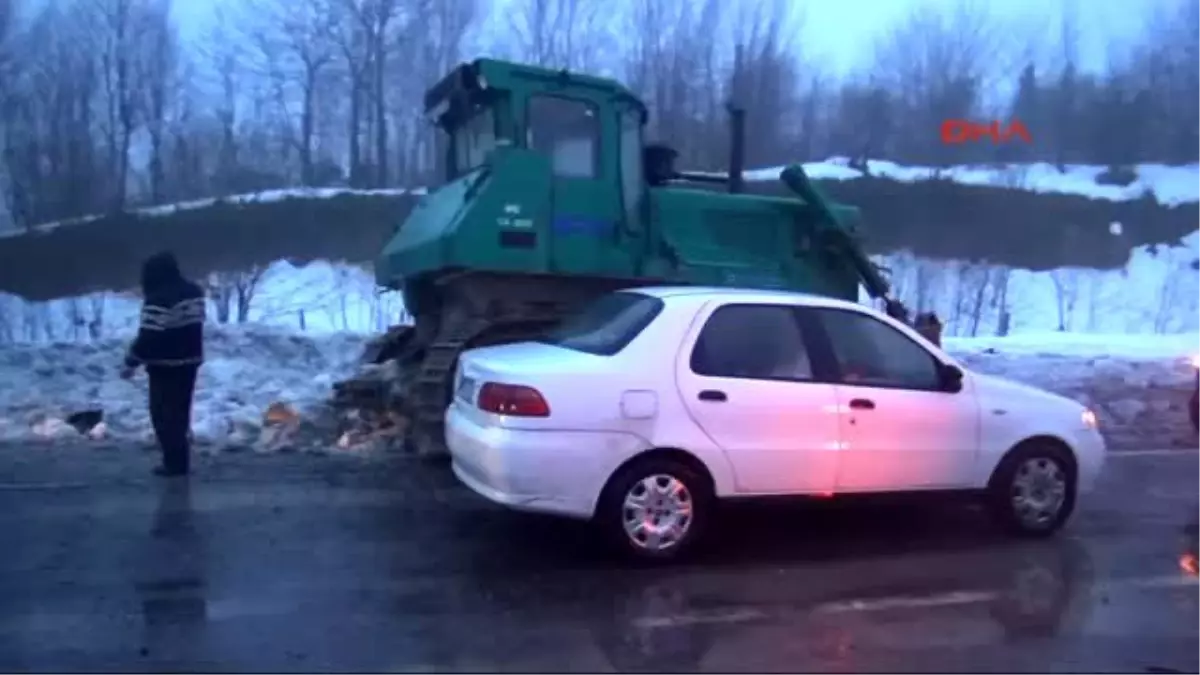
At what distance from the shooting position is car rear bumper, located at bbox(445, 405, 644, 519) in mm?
6223

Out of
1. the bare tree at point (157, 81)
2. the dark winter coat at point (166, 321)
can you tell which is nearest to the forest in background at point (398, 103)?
the bare tree at point (157, 81)

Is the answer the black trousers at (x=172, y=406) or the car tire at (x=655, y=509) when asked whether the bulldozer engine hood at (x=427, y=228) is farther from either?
the car tire at (x=655, y=509)

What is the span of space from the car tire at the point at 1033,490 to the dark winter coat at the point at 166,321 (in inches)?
242

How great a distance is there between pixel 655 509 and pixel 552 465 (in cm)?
70

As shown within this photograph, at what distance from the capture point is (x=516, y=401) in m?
6.30

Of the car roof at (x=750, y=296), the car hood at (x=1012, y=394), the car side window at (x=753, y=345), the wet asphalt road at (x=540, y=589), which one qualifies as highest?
the car roof at (x=750, y=296)

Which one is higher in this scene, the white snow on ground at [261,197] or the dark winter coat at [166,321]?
the white snow on ground at [261,197]

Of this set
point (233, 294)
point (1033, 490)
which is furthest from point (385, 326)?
point (1033, 490)

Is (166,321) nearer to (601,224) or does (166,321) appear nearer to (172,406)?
(172,406)

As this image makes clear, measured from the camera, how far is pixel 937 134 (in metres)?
33.7

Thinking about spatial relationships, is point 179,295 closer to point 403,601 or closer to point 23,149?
point 403,601

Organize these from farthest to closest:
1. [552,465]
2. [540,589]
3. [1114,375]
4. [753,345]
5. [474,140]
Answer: [1114,375] → [474,140] → [753,345] → [552,465] → [540,589]

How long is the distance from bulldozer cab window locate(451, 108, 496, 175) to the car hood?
15.7ft

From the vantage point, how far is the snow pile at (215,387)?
1128cm
